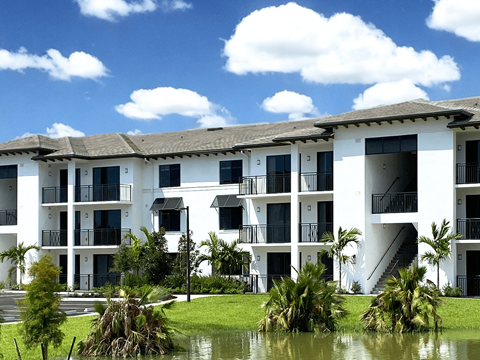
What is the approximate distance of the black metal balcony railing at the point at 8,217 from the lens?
4644 centimetres

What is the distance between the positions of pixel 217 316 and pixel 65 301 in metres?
12.9

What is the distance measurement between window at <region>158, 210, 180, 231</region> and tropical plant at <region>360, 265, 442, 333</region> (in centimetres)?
2237

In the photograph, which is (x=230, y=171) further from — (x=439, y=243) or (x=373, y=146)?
(x=439, y=243)

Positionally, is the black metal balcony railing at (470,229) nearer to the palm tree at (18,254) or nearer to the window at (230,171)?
the window at (230,171)

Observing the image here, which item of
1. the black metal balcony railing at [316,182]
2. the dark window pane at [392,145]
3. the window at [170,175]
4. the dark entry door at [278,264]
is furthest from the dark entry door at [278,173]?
the window at [170,175]

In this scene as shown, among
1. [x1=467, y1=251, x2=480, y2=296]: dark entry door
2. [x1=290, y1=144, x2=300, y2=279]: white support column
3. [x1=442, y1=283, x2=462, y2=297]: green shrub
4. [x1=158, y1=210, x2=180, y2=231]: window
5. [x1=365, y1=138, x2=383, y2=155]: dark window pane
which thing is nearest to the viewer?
[x1=442, y1=283, x2=462, y2=297]: green shrub

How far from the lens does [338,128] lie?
36469 mm

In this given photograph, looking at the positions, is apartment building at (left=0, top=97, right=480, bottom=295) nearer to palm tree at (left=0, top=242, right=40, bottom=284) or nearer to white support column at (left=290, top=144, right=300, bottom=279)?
white support column at (left=290, top=144, right=300, bottom=279)

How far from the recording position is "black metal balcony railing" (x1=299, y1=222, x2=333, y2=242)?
3831 centimetres

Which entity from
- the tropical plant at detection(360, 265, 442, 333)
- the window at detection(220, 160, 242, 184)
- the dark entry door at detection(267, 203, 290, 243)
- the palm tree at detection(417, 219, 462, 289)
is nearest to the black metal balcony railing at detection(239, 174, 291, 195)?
the dark entry door at detection(267, 203, 290, 243)

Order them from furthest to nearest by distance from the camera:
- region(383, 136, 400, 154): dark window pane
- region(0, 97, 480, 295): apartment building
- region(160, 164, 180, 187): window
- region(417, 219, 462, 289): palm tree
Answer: region(160, 164, 180, 187): window, region(383, 136, 400, 154): dark window pane, region(0, 97, 480, 295): apartment building, region(417, 219, 462, 289): palm tree

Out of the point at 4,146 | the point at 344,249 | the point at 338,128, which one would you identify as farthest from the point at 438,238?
the point at 4,146

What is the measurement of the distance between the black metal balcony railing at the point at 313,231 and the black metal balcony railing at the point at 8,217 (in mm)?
18626

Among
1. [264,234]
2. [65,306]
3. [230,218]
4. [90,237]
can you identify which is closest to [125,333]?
[65,306]
